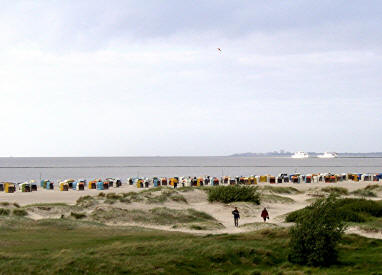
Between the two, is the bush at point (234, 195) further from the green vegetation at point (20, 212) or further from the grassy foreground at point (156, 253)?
the grassy foreground at point (156, 253)

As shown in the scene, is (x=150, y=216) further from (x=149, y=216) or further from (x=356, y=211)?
(x=356, y=211)

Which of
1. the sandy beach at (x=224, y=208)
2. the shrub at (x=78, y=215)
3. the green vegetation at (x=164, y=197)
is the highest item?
the green vegetation at (x=164, y=197)

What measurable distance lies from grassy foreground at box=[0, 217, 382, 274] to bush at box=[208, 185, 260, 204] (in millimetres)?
14781

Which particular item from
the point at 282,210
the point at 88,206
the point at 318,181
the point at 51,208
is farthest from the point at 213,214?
the point at 318,181

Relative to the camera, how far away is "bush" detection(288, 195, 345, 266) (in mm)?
15773

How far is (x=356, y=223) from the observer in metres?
24.7

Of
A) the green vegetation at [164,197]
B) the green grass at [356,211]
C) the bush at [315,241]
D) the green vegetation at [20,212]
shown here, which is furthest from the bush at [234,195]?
the bush at [315,241]

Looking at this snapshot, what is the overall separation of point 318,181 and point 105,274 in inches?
2230

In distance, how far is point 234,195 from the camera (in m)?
35.3

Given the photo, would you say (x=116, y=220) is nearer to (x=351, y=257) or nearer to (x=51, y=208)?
(x=51, y=208)

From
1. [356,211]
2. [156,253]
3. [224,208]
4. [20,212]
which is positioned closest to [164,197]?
[224,208]

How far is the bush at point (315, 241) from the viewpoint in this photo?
15773 mm

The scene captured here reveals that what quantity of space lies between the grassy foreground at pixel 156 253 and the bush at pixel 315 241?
17.7 inches

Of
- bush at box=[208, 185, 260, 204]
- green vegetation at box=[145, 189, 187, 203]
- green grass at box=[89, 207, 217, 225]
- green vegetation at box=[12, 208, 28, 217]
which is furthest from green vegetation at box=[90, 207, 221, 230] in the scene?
bush at box=[208, 185, 260, 204]
